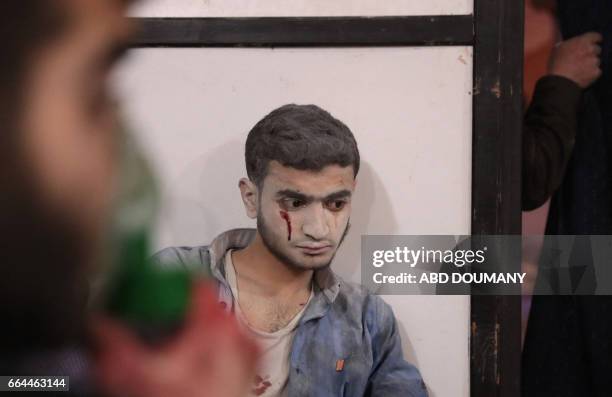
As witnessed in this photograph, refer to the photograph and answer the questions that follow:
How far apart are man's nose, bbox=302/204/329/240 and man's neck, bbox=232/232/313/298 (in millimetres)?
87

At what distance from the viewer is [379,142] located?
5.60 ft

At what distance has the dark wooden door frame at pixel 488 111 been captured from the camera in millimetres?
1680

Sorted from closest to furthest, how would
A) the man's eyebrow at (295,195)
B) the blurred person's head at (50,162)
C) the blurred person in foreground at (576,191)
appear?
the blurred person's head at (50,162)
the man's eyebrow at (295,195)
the blurred person in foreground at (576,191)

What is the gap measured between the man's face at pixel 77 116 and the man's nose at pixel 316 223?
3.59 ft

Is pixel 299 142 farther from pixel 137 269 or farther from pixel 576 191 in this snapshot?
pixel 137 269

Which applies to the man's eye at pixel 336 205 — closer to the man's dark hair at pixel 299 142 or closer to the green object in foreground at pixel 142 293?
the man's dark hair at pixel 299 142

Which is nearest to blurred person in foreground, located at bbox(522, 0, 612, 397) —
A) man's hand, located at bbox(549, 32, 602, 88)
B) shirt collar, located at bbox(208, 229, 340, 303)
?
man's hand, located at bbox(549, 32, 602, 88)

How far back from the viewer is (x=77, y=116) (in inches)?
19.8

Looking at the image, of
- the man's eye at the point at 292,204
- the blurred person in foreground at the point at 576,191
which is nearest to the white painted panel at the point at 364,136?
the man's eye at the point at 292,204

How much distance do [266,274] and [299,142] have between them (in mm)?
269

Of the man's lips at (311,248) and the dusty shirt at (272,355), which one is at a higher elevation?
the man's lips at (311,248)

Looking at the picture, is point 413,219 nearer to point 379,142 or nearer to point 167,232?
point 379,142

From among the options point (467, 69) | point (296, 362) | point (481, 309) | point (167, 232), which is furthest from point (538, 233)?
point (167, 232)

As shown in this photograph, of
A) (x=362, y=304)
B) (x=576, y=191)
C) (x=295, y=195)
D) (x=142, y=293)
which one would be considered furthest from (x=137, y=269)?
(x=576, y=191)
